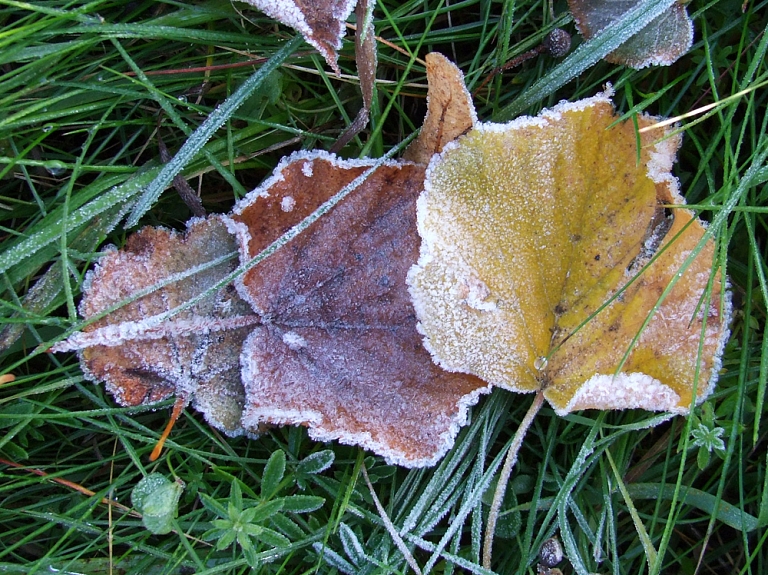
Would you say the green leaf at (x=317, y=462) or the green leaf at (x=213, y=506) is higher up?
the green leaf at (x=213, y=506)

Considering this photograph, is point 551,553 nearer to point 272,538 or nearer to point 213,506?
point 272,538

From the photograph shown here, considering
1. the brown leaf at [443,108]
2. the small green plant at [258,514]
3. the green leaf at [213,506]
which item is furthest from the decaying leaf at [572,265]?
the green leaf at [213,506]

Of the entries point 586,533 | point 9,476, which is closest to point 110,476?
point 9,476

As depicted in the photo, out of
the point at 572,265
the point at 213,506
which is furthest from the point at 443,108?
the point at 213,506

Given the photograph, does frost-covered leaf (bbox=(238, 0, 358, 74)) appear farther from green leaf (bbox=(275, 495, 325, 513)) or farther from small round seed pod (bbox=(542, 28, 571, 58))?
green leaf (bbox=(275, 495, 325, 513))

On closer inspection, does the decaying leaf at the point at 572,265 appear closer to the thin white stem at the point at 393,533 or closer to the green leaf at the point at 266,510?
the thin white stem at the point at 393,533

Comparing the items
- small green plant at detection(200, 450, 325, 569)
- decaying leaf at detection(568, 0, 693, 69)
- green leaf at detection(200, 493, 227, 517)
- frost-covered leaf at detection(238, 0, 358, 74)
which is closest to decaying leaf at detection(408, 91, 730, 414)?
decaying leaf at detection(568, 0, 693, 69)

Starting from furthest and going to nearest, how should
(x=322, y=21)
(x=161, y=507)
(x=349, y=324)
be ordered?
(x=349, y=324), (x=161, y=507), (x=322, y=21)
